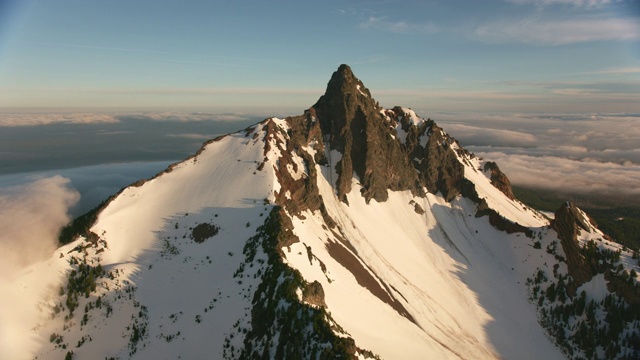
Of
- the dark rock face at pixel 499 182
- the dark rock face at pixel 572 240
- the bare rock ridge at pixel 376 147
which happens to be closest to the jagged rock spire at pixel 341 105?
the bare rock ridge at pixel 376 147

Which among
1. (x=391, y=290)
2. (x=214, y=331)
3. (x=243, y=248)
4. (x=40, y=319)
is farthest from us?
(x=391, y=290)

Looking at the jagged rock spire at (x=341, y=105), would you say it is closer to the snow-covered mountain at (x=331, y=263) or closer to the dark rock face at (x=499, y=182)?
the snow-covered mountain at (x=331, y=263)

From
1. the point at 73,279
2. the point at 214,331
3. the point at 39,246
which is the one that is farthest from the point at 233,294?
the point at 39,246

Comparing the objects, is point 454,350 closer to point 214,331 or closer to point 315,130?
point 214,331

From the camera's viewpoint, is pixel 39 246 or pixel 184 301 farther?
pixel 39 246

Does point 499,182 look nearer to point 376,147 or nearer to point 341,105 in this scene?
point 376,147

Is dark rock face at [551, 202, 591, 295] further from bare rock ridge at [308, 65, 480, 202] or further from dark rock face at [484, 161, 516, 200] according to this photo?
dark rock face at [484, 161, 516, 200]
